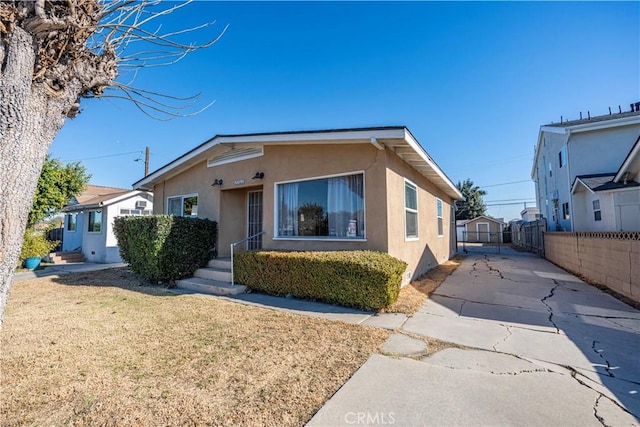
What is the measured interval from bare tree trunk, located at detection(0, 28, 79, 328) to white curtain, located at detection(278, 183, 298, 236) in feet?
18.7

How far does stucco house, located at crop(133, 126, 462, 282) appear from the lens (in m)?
6.52

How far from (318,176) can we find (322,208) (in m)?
0.82

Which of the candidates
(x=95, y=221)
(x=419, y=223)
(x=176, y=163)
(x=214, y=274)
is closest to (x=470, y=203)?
(x=419, y=223)

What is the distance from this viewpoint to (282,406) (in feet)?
8.23

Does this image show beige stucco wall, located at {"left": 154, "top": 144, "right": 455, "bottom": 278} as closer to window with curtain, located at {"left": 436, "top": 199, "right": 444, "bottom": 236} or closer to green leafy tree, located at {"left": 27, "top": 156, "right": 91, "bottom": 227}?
window with curtain, located at {"left": 436, "top": 199, "right": 444, "bottom": 236}

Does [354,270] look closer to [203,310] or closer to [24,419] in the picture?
[203,310]

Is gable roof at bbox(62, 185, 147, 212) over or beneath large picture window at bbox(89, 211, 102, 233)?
over

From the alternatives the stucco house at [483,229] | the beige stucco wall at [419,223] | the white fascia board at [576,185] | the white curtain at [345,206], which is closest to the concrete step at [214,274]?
the white curtain at [345,206]

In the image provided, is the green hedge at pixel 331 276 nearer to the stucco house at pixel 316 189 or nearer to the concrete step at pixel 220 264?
the stucco house at pixel 316 189

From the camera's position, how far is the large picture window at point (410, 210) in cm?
789

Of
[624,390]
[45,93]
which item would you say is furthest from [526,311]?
[45,93]

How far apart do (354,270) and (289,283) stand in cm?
167

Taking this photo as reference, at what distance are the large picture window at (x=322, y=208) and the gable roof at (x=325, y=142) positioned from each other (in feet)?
3.13

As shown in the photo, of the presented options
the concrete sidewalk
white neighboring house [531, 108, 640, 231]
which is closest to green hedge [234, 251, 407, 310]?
the concrete sidewalk
